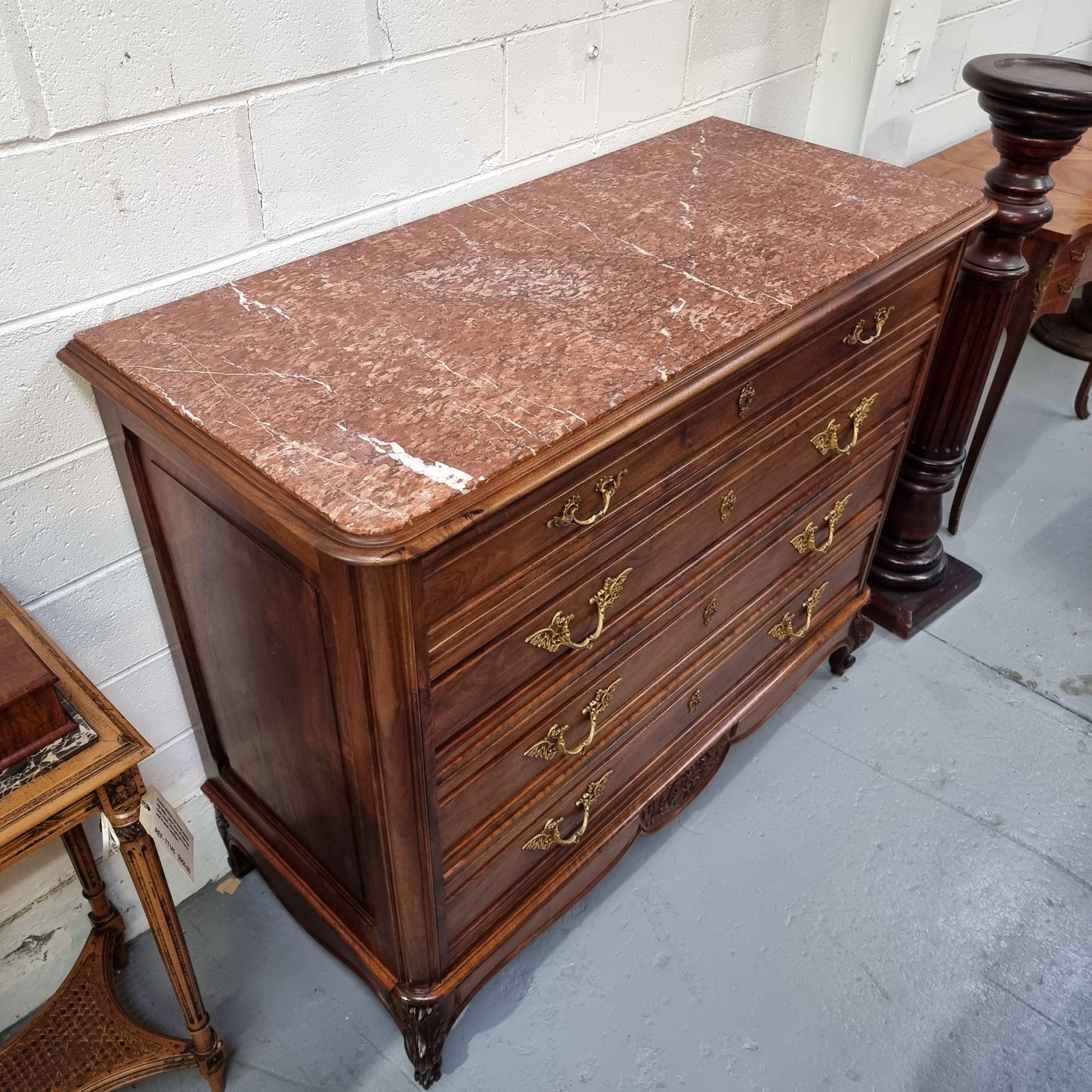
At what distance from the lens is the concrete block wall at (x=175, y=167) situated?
118cm

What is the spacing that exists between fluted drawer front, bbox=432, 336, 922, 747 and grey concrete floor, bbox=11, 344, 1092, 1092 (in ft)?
2.31

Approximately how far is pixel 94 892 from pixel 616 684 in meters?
0.94

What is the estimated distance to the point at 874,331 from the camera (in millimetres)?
1590

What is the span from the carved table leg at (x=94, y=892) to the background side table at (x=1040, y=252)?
2220 mm

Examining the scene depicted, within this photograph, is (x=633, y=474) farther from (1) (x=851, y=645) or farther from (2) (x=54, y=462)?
(1) (x=851, y=645)

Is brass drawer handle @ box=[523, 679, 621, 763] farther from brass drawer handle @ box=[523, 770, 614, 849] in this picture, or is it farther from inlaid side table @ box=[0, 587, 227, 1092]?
inlaid side table @ box=[0, 587, 227, 1092]

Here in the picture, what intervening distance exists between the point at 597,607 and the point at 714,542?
0.31 meters

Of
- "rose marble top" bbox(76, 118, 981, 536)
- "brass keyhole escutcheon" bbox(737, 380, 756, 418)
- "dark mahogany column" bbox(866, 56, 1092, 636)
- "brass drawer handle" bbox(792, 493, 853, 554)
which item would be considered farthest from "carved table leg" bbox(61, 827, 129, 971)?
"dark mahogany column" bbox(866, 56, 1092, 636)

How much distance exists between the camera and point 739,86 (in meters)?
2.12

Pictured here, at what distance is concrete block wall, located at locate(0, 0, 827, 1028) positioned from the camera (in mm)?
1183

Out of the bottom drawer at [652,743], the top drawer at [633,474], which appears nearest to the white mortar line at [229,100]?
the top drawer at [633,474]

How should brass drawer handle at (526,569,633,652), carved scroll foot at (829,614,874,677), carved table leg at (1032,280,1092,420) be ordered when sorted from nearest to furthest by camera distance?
brass drawer handle at (526,569,633,652) < carved scroll foot at (829,614,874,677) < carved table leg at (1032,280,1092,420)

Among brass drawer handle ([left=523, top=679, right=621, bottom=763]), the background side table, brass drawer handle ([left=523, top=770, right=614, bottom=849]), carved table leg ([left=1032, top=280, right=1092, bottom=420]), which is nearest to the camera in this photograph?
brass drawer handle ([left=523, top=679, right=621, bottom=763])

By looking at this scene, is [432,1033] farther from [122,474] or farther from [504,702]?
[122,474]
